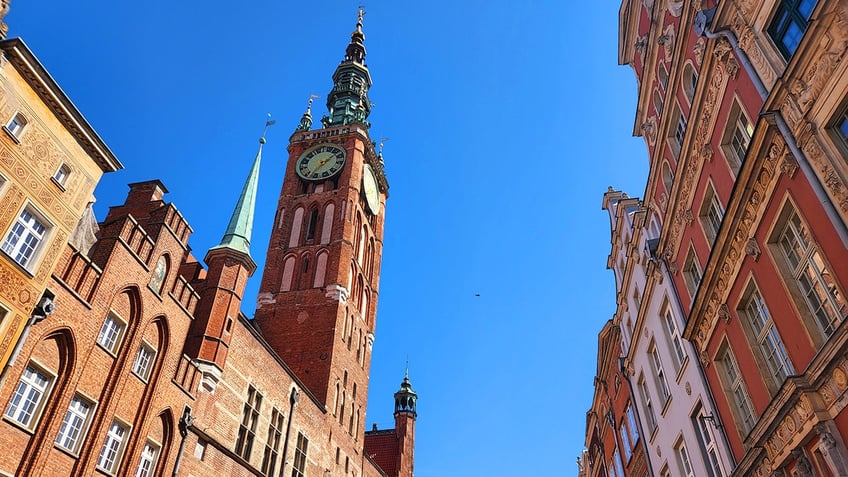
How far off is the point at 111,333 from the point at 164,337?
2.42m

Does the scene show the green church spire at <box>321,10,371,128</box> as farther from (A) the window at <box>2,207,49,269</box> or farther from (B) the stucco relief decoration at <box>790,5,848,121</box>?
(B) the stucco relief decoration at <box>790,5,848,121</box>

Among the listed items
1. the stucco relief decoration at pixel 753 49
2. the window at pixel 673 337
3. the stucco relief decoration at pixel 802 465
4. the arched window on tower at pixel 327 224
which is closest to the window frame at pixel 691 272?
the window at pixel 673 337

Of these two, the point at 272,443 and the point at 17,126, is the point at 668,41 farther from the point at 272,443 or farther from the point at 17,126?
the point at 272,443

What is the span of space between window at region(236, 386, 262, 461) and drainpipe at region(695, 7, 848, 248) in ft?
74.0

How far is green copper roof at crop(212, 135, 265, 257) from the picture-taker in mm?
27922

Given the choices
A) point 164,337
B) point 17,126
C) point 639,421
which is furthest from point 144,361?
point 639,421

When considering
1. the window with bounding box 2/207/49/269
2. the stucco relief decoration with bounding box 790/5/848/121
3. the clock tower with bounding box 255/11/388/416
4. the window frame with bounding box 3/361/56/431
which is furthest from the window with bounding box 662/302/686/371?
the clock tower with bounding box 255/11/388/416

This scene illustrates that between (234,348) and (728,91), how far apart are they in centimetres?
2129

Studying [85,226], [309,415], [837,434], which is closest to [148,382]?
[85,226]

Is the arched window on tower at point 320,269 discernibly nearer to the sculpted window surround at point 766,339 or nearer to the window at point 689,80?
the window at point 689,80

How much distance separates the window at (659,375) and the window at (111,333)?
17085mm

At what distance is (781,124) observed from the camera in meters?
10.7

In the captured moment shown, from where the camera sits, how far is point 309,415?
32.2 meters

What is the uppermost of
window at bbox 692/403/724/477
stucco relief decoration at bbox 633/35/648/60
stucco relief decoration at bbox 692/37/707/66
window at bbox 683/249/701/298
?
stucco relief decoration at bbox 633/35/648/60
